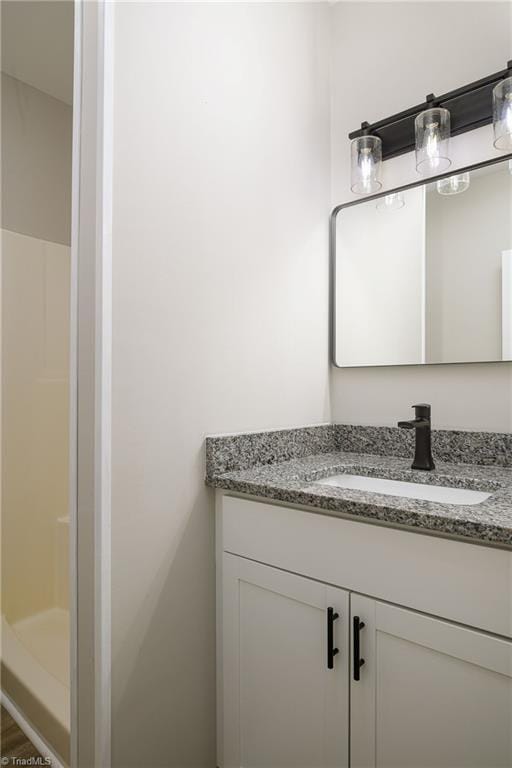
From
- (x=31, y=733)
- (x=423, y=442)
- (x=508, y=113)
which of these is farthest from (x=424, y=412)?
(x=31, y=733)

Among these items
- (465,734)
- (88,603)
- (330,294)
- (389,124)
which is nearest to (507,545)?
(465,734)

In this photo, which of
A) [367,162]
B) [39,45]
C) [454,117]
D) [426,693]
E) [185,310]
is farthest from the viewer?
[367,162]

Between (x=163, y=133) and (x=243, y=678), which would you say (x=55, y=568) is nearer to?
(x=243, y=678)

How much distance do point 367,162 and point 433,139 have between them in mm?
228

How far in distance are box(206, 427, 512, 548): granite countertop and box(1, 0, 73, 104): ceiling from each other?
1127 mm

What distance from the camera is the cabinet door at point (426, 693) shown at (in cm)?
76

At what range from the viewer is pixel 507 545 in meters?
0.75

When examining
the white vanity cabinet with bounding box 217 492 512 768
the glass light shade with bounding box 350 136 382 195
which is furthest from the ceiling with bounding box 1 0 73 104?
the white vanity cabinet with bounding box 217 492 512 768

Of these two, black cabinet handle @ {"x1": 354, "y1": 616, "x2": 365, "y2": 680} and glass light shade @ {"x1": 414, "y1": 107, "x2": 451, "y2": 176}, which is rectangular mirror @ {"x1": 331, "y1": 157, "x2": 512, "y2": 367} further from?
black cabinet handle @ {"x1": 354, "y1": 616, "x2": 365, "y2": 680}

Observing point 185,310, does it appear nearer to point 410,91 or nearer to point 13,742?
point 410,91

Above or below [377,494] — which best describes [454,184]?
above

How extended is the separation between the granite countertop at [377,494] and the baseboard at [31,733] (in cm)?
90

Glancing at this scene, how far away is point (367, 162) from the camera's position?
1.51 metres

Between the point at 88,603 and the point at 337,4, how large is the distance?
2.21m
